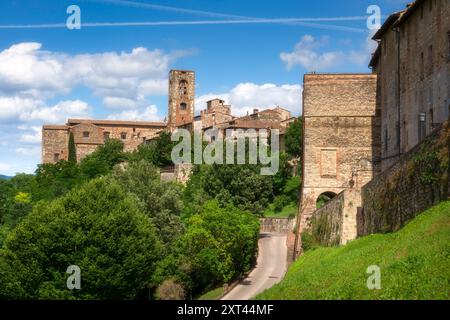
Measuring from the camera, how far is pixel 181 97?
104000mm

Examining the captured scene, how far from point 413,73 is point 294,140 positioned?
35847 millimetres

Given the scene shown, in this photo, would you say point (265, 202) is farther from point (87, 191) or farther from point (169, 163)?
point (169, 163)

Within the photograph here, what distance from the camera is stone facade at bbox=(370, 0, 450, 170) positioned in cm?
2880

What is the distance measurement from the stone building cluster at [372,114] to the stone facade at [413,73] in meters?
0.04

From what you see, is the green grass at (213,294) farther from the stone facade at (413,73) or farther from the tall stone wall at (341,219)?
the stone facade at (413,73)

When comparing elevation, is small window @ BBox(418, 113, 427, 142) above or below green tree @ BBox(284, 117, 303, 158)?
below

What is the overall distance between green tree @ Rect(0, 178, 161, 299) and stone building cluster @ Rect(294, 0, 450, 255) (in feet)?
31.1

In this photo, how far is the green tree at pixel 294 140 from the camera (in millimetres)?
68438

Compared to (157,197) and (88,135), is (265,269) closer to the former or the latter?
(157,197)

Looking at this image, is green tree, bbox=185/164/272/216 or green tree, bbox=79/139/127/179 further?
green tree, bbox=79/139/127/179

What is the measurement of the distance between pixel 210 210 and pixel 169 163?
4037cm

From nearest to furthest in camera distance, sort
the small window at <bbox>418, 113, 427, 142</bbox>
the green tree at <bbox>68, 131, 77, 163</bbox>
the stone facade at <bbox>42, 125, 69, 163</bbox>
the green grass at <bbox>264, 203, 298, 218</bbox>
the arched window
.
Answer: the small window at <bbox>418, 113, 427, 142</bbox>, the green grass at <bbox>264, 203, 298, 218</bbox>, the green tree at <bbox>68, 131, 77, 163</bbox>, the arched window, the stone facade at <bbox>42, 125, 69, 163</bbox>

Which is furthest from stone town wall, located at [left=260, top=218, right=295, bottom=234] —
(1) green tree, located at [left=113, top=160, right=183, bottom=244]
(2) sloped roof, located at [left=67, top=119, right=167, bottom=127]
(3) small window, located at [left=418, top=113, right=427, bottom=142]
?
(2) sloped roof, located at [left=67, top=119, right=167, bottom=127]

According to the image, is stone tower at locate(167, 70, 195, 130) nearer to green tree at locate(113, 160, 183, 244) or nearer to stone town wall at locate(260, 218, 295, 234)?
stone town wall at locate(260, 218, 295, 234)
